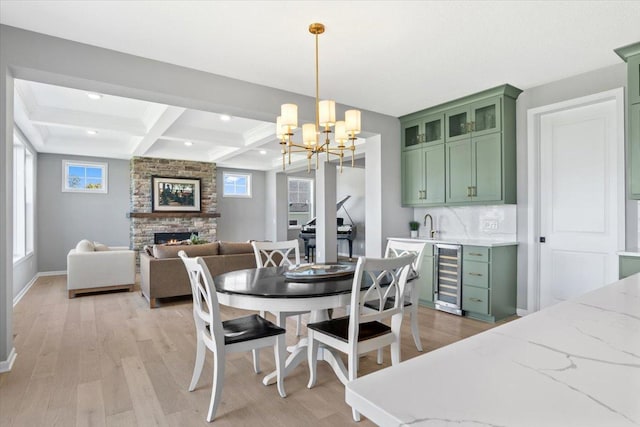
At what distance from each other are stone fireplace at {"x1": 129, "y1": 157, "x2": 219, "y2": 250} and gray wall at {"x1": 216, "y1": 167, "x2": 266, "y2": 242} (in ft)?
2.07

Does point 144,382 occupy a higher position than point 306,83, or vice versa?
point 306,83

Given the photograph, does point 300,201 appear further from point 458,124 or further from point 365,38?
point 365,38

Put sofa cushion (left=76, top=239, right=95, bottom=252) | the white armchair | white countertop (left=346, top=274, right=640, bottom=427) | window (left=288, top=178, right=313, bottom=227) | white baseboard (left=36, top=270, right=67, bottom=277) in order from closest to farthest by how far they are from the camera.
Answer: white countertop (left=346, top=274, right=640, bottom=427)
the white armchair
sofa cushion (left=76, top=239, right=95, bottom=252)
white baseboard (left=36, top=270, right=67, bottom=277)
window (left=288, top=178, right=313, bottom=227)

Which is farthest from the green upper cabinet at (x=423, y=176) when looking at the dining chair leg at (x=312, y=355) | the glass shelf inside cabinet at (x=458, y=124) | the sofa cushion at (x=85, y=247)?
the sofa cushion at (x=85, y=247)

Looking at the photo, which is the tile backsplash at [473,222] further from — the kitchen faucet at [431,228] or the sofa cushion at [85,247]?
the sofa cushion at [85,247]

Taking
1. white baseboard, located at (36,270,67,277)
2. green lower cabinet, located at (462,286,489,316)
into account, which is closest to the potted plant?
green lower cabinet, located at (462,286,489,316)

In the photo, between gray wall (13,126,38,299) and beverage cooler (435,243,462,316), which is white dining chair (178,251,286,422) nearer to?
beverage cooler (435,243,462,316)

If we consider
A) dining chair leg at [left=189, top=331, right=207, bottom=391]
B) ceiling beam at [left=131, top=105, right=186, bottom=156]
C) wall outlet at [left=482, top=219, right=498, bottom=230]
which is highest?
ceiling beam at [left=131, top=105, right=186, bottom=156]

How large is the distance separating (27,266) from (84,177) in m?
2.49

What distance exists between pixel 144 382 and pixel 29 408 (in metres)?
0.64

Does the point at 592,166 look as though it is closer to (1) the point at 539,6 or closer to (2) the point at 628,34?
(2) the point at 628,34

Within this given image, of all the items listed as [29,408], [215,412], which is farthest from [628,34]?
[29,408]

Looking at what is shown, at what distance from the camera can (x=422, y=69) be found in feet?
11.5

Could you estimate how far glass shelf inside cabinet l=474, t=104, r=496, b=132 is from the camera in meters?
4.16
